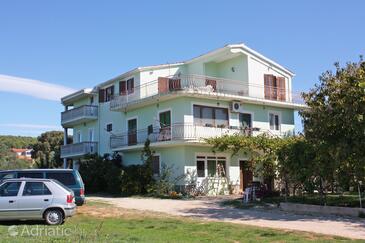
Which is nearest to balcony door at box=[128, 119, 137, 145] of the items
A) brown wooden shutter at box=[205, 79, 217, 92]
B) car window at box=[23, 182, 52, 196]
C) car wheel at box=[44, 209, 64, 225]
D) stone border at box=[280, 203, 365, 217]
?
brown wooden shutter at box=[205, 79, 217, 92]

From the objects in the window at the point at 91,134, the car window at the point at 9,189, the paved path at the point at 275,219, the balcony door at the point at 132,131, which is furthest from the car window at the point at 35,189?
the window at the point at 91,134

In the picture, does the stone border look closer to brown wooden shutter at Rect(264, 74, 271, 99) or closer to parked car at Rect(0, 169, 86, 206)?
parked car at Rect(0, 169, 86, 206)

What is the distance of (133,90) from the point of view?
1385 inches

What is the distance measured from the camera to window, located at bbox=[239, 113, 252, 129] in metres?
33.9

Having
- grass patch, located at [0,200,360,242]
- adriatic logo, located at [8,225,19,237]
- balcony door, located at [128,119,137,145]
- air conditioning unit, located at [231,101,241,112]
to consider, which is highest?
air conditioning unit, located at [231,101,241,112]

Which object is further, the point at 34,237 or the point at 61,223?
the point at 61,223

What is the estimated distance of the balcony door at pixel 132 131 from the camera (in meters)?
34.9

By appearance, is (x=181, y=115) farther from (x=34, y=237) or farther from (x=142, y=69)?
(x=34, y=237)

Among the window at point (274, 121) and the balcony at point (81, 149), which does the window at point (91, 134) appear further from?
the window at point (274, 121)

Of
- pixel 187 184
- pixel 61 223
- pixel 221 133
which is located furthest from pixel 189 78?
pixel 61 223

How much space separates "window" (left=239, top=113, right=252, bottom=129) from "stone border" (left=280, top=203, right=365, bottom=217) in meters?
13.9

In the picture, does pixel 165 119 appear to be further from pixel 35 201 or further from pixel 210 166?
pixel 35 201

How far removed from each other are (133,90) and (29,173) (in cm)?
1665

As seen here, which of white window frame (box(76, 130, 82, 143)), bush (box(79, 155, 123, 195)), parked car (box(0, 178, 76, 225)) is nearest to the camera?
parked car (box(0, 178, 76, 225))
